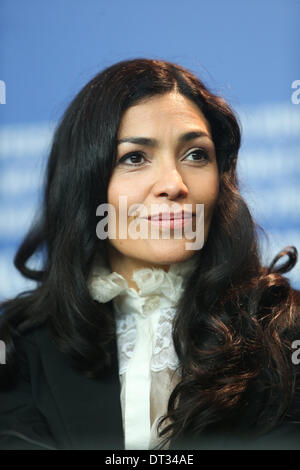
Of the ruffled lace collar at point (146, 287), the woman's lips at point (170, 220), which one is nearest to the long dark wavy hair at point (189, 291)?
the ruffled lace collar at point (146, 287)

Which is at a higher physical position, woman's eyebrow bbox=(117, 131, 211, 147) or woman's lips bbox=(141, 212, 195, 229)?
woman's eyebrow bbox=(117, 131, 211, 147)

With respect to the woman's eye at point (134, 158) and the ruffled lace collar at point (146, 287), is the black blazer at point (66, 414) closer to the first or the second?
the ruffled lace collar at point (146, 287)

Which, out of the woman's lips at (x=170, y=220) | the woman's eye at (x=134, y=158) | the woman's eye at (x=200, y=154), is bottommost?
the woman's lips at (x=170, y=220)

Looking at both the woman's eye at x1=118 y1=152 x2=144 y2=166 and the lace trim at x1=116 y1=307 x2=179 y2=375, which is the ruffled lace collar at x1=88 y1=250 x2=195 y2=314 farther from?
the woman's eye at x1=118 y1=152 x2=144 y2=166

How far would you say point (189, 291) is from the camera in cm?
144

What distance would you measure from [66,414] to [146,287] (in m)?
0.32

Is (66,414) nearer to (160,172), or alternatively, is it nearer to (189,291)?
(189,291)

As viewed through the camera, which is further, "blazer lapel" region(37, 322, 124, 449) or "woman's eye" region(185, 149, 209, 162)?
"woman's eye" region(185, 149, 209, 162)

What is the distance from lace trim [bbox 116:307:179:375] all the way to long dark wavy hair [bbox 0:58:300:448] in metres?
0.03

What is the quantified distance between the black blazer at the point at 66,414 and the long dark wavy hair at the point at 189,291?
25 mm

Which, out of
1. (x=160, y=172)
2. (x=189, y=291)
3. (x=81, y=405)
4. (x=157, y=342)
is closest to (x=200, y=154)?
(x=160, y=172)

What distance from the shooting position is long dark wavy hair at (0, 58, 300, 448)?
1311 mm

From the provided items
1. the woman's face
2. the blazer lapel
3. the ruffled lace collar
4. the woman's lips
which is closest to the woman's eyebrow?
the woman's face

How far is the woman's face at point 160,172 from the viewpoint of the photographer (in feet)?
4.56
